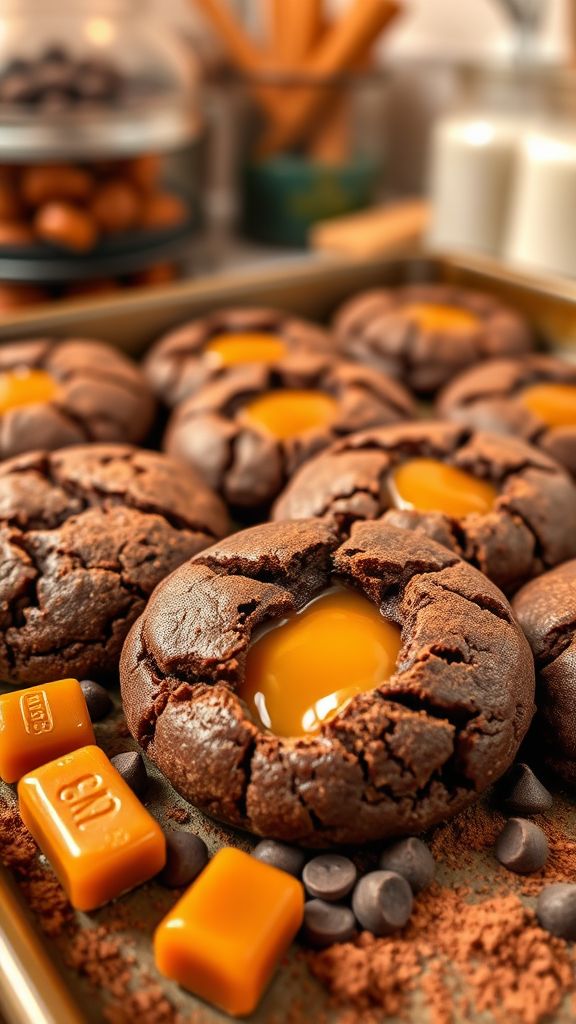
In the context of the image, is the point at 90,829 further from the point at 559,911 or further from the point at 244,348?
the point at 244,348

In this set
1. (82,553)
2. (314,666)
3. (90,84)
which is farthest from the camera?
(90,84)

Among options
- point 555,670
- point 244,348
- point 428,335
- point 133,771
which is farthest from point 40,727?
point 428,335

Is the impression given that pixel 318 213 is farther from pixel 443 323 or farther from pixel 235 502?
pixel 235 502

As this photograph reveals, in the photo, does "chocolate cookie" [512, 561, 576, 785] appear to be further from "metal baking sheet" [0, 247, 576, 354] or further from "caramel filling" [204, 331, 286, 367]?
"metal baking sheet" [0, 247, 576, 354]

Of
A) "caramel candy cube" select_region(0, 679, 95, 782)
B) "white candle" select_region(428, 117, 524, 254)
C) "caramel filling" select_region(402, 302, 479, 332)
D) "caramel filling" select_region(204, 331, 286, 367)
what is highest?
"white candle" select_region(428, 117, 524, 254)

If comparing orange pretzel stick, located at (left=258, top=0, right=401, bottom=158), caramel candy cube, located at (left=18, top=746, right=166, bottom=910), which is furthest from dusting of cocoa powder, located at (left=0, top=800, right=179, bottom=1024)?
orange pretzel stick, located at (left=258, top=0, right=401, bottom=158)

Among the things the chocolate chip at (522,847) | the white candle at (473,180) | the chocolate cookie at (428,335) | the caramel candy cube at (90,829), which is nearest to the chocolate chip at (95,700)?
the caramel candy cube at (90,829)
